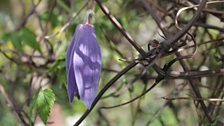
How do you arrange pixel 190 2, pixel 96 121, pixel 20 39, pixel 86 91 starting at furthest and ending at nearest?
pixel 96 121 < pixel 20 39 < pixel 190 2 < pixel 86 91

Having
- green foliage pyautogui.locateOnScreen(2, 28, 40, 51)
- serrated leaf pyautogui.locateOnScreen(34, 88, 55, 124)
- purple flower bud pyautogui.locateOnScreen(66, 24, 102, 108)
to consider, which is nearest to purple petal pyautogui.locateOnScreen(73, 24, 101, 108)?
purple flower bud pyautogui.locateOnScreen(66, 24, 102, 108)

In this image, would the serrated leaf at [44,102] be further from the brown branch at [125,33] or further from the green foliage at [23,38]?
the green foliage at [23,38]

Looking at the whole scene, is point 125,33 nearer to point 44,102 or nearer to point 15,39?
point 44,102

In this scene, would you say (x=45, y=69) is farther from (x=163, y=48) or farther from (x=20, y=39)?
(x=163, y=48)

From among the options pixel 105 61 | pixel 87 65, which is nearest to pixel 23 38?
pixel 105 61

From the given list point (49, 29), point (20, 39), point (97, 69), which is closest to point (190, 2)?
point (97, 69)
